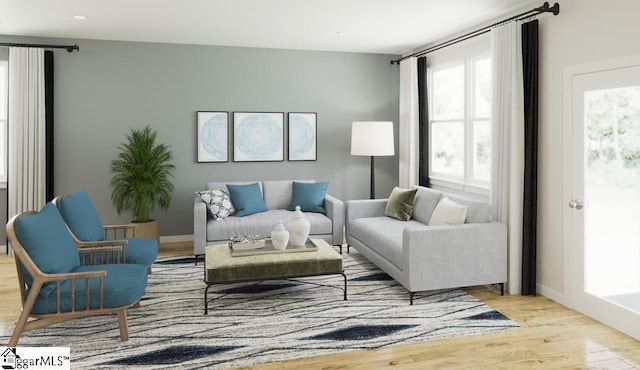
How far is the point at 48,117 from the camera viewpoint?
565 centimetres

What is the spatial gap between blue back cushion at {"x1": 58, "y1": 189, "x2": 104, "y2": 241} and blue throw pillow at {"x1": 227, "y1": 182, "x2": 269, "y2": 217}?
1.79 m

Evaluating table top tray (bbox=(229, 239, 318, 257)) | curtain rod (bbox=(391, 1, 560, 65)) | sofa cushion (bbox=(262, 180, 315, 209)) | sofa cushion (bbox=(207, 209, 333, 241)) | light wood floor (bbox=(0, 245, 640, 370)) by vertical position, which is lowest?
light wood floor (bbox=(0, 245, 640, 370))

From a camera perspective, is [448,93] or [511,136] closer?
[511,136]

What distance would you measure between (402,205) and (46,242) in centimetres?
348

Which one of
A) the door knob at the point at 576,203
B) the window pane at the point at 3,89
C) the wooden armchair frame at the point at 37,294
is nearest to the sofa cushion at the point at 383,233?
the door knob at the point at 576,203

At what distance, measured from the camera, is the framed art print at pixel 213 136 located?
243 inches

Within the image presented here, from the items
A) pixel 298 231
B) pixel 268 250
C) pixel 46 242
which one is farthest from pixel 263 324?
pixel 46 242

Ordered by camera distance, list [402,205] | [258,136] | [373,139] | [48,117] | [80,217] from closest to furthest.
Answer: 1. [80,217]
2. [402,205]
3. [48,117]
4. [373,139]
5. [258,136]

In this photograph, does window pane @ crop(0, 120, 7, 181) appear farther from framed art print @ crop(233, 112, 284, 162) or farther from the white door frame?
the white door frame

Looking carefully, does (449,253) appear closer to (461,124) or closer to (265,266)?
(265,266)

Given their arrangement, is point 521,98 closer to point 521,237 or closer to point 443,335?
point 521,237

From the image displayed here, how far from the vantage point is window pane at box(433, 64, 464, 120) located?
18.3 ft

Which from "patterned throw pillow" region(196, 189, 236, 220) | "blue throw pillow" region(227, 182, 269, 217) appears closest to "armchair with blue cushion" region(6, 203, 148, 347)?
"patterned throw pillow" region(196, 189, 236, 220)

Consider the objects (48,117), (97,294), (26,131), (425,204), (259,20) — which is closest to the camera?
(97,294)
